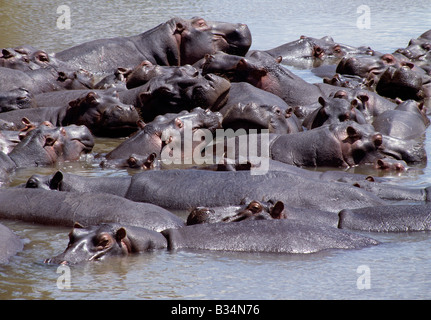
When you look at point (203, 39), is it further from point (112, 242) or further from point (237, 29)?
point (112, 242)

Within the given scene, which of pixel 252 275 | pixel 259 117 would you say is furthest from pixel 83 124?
pixel 252 275

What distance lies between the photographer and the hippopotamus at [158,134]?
801cm

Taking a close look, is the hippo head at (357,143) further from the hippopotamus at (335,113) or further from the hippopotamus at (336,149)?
the hippopotamus at (335,113)

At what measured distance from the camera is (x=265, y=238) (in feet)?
17.0

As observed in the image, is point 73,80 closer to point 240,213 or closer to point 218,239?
point 240,213

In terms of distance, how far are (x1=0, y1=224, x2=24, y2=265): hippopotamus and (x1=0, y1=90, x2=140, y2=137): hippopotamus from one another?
11.6ft

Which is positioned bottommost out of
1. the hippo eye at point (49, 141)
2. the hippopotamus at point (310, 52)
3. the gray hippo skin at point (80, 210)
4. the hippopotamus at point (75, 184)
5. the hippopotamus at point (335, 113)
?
the hippopotamus at point (310, 52)

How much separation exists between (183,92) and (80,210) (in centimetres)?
343

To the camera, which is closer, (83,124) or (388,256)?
(388,256)

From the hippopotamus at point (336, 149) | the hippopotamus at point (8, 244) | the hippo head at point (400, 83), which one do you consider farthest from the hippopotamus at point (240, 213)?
the hippo head at point (400, 83)

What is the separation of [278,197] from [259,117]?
2468mm

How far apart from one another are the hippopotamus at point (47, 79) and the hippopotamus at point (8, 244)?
16.3 feet

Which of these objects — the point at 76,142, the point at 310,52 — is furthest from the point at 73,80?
the point at 310,52

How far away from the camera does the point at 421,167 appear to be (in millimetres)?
7723
